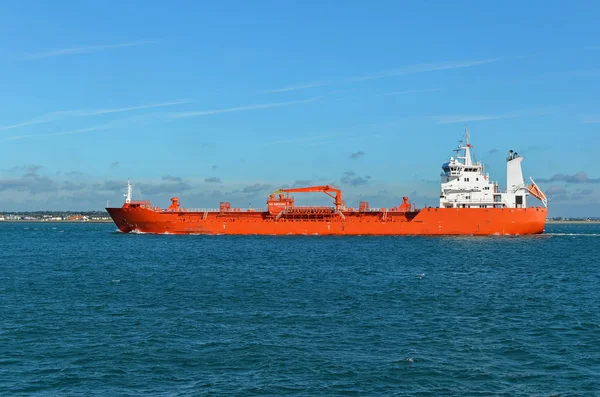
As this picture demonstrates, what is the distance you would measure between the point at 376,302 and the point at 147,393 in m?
12.5

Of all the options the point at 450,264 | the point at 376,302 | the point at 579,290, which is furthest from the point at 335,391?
the point at 450,264

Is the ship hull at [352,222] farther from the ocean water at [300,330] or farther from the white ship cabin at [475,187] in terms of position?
the ocean water at [300,330]

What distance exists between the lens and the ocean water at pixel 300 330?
1336cm

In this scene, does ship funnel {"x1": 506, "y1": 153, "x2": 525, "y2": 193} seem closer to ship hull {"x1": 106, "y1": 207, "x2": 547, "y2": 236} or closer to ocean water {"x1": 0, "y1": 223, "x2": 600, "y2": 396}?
ship hull {"x1": 106, "y1": 207, "x2": 547, "y2": 236}

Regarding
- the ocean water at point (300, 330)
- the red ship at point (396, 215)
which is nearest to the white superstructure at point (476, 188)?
the red ship at point (396, 215)

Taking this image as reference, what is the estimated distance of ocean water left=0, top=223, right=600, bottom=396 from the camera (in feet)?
43.8

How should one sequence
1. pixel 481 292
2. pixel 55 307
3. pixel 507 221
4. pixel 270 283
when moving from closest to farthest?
pixel 55 307 → pixel 481 292 → pixel 270 283 → pixel 507 221

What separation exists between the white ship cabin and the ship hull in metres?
2.83

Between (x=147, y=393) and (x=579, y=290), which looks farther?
(x=579, y=290)

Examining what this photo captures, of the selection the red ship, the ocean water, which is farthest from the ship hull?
the ocean water

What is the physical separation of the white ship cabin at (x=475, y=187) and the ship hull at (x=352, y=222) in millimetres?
2826

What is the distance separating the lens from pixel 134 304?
2269cm

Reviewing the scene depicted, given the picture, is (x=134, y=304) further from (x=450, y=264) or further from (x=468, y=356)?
(x=450, y=264)

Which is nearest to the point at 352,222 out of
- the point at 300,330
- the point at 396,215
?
the point at 396,215
